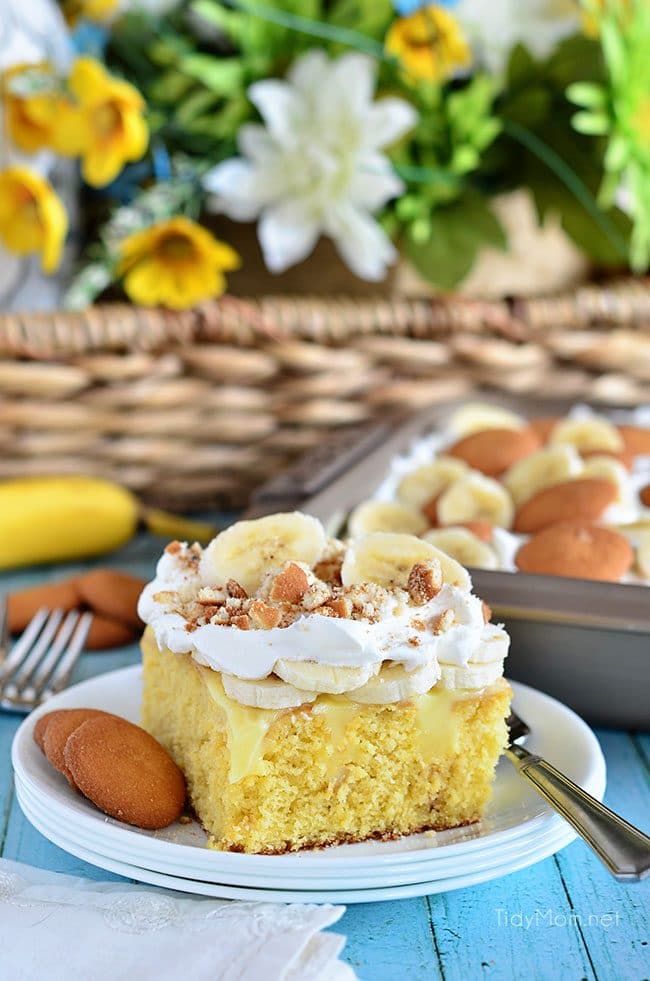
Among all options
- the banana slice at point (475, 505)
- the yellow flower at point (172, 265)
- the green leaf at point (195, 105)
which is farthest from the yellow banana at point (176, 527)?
the green leaf at point (195, 105)

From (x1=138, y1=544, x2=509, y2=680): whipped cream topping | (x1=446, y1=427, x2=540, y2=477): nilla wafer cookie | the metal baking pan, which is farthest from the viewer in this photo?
(x1=446, y1=427, x2=540, y2=477): nilla wafer cookie

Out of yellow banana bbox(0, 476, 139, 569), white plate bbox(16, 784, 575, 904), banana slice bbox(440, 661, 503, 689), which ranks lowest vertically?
yellow banana bbox(0, 476, 139, 569)

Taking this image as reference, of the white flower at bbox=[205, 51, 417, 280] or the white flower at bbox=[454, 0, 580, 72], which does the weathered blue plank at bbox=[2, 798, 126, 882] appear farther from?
the white flower at bbox=[454, 0, 580, 72]

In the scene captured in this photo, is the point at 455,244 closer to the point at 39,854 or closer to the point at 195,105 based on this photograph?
the point at 195,105

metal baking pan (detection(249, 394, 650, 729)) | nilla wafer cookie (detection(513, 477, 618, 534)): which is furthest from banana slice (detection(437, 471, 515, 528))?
metal baking pan (detection(249, 394, 650, 729))

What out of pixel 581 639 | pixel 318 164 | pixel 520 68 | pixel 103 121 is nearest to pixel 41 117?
pixel 103 121

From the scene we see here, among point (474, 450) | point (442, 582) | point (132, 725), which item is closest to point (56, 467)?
point (474, 450)
